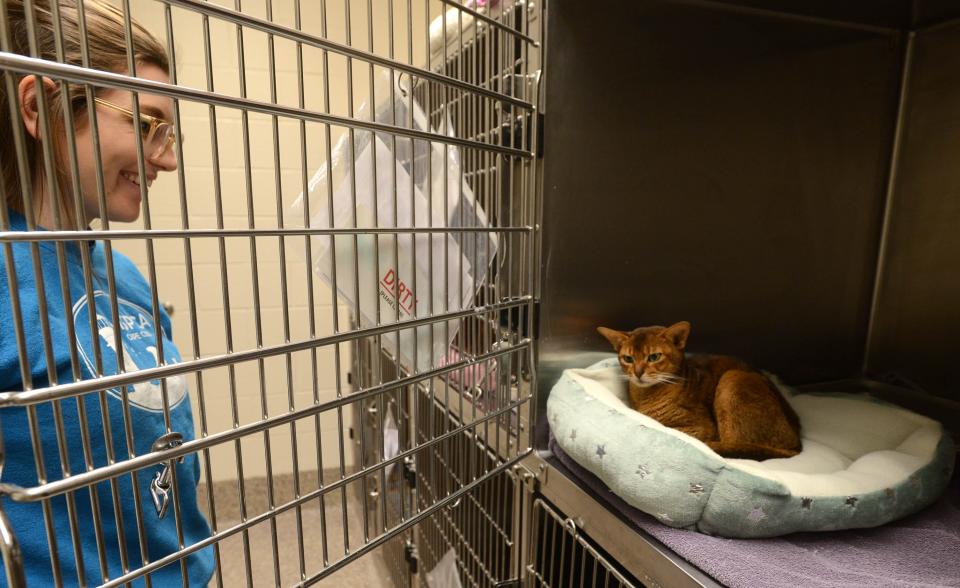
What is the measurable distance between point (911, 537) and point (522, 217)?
55 centimetres

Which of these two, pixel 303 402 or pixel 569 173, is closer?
pixel 569 173

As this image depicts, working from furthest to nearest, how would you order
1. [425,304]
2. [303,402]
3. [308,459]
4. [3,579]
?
[308,459] → [303,402] → [425,304] → [3,579]

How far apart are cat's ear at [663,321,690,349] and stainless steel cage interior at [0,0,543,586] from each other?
0.20 m

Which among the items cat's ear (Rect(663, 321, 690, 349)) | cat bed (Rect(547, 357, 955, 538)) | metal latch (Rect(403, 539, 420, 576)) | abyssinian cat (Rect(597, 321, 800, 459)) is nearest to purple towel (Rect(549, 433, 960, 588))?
cat bed (Rect(547, 357, 955, 538))

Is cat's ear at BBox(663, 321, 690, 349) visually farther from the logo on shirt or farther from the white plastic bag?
the logo on shirt

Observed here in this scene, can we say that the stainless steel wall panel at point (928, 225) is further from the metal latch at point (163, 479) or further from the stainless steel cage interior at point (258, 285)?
the metal latch at point (163, 479)

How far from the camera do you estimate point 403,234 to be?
0.57 m

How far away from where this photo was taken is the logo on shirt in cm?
44

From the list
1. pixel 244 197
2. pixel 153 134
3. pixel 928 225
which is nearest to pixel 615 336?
pixel 153 134

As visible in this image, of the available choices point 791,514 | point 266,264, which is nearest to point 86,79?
point 791,514

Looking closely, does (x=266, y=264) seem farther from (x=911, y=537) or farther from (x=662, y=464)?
(x=911, y=537)

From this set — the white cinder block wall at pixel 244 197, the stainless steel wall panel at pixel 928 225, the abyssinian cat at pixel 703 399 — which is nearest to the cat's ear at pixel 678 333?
the abyssinian cat at pixel 703 399

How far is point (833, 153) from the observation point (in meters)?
0.89

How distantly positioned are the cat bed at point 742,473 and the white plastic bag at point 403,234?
199mm
